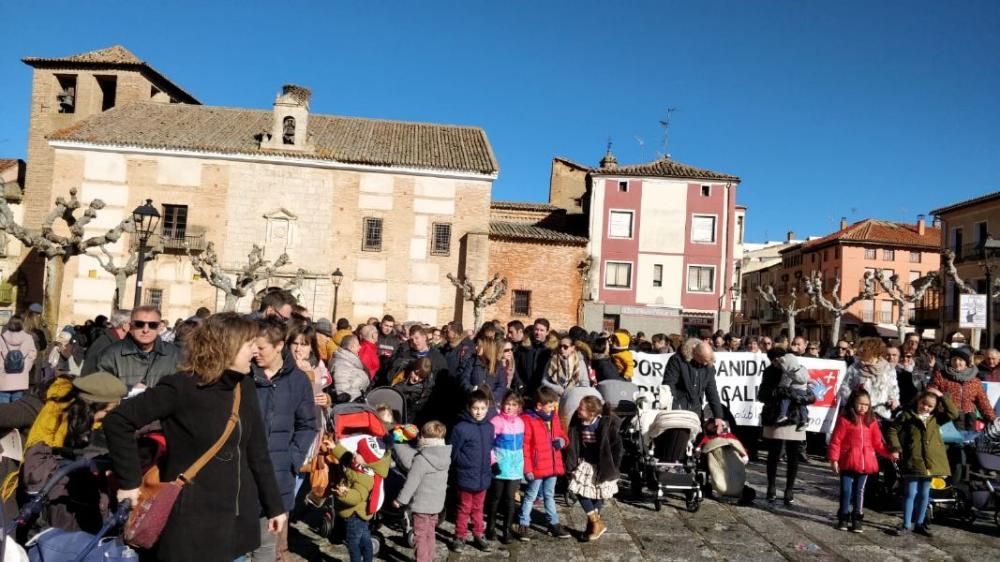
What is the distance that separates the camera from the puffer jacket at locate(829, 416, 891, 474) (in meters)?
7.64

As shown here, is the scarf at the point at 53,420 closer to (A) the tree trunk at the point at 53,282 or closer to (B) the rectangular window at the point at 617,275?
(A) the tree trunk at the point at 53,282

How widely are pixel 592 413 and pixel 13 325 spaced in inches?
313

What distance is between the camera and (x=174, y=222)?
31.6 meters

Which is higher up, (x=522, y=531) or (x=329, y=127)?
(x=329, y=127)

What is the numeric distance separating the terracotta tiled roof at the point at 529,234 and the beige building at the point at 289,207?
2.02 metres

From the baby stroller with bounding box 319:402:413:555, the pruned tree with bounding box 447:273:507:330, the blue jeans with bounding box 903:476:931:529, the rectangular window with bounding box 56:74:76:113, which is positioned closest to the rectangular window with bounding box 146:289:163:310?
the rectangular window with bounding box 56:74:76:113

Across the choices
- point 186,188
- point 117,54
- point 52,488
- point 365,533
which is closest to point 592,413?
point 365,533

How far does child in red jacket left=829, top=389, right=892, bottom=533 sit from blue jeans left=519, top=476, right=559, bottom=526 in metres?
2.95

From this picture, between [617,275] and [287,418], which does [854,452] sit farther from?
[617,275]

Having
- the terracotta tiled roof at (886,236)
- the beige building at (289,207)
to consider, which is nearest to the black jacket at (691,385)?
the beige building at (289,207)

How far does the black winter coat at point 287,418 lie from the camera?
15.1 feet

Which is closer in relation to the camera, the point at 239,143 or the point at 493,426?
the point at 493,426

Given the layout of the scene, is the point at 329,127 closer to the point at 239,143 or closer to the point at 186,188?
the point at 239,143

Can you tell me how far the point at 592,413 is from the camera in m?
7.47
